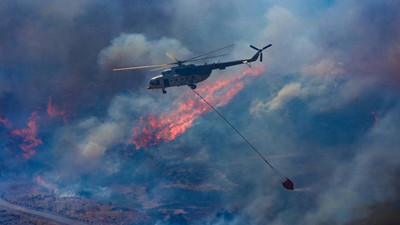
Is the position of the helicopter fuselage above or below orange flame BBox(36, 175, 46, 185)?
above

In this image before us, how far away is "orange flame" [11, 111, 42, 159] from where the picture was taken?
249 feet

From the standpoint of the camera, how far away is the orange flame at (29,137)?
7594 centimetres

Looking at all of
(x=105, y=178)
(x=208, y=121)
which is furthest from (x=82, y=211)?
(x=208, y=121)

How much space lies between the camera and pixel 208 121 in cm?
7869

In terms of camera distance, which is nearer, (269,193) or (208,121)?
(269,193)

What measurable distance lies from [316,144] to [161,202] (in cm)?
3226

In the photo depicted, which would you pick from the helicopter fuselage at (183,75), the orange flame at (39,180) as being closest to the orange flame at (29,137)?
the orange flame at (39,180)

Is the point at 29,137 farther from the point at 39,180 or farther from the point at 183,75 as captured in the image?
the point at 183,75

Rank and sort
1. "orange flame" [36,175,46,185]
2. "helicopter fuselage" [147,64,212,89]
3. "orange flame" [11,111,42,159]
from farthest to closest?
"orange flame" [11,111,42,159], "orange flame" [36,175,46,185], "helicopter fuselage" [147,64,212,89]

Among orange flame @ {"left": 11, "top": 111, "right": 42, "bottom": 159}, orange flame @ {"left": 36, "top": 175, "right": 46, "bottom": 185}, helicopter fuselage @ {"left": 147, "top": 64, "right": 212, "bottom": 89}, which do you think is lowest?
orange flame @ {"left": 36, "top": 175, "right": 46, "bottom": 185}

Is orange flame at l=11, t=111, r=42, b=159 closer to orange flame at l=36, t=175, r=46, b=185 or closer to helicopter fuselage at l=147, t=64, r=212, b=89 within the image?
orange flame at l=36, t=175, r=46, b=185

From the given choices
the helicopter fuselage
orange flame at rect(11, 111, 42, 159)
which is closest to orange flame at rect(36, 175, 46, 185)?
orange flame at rect(11, 111, 42, 159)

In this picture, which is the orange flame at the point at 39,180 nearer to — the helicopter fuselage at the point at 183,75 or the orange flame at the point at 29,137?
the orange flame at the point at 29,137

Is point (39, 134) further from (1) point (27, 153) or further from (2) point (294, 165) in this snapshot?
(2) point (294, 165)
